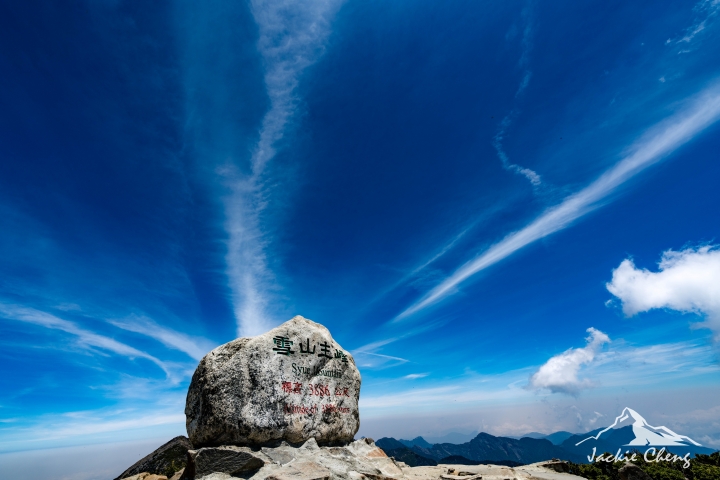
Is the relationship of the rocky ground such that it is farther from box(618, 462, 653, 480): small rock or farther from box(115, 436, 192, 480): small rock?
box(115, 436, 192, 480): small rock

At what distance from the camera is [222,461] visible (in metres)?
8.64

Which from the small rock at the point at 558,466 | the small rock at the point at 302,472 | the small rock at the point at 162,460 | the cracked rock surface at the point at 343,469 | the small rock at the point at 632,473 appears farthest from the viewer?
the small rock at the point at 162,460

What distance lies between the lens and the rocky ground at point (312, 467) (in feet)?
28.0

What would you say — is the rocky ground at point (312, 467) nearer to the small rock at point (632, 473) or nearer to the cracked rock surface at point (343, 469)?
the cracked rock surface at point (343, 469)

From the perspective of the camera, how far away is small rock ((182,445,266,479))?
859cm

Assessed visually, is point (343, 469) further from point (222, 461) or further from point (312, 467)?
point (222, 461)

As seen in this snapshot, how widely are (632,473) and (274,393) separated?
495 inches

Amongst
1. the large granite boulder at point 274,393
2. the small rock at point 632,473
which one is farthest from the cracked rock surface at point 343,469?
the small rock at point 632,473

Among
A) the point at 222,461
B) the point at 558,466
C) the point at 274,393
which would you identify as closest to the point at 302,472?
the point at 222,461

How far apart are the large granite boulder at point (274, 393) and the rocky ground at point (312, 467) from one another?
439mm

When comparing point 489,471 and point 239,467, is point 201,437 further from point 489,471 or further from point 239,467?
Result: point 489,471

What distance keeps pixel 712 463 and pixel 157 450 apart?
2555cm

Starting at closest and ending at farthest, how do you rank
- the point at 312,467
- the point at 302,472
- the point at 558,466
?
the point at 302,472 → the point at 312,467 → the point at 558,466

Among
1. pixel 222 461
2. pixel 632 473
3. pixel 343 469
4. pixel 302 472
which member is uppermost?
pixel 222 461
